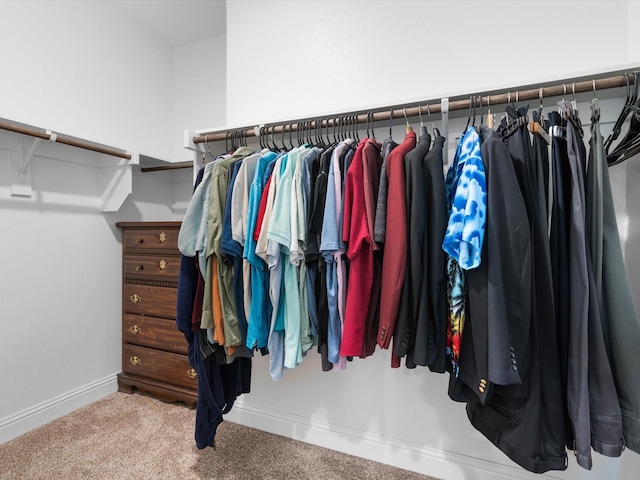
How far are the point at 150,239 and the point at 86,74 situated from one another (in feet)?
3.68

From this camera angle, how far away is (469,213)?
0.85 m

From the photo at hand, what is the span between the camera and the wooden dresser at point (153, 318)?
1993 mm

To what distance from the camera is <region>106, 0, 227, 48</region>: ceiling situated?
2.16m

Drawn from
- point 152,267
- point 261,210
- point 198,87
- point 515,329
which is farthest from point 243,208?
point 198,87

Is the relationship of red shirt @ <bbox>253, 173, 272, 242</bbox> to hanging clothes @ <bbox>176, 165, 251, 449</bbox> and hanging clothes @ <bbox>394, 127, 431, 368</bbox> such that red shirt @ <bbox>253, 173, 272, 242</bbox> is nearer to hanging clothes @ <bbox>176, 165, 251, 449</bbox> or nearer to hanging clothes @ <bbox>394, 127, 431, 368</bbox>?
hanging clothes @ <bbox>176, 165, 251, 449</bbox>

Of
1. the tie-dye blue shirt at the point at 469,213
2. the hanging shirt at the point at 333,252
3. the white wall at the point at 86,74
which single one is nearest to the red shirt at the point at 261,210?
the hanging shirt at the point at 333,252

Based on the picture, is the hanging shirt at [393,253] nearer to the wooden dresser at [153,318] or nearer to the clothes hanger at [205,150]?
the clothes hanger at [205,150]

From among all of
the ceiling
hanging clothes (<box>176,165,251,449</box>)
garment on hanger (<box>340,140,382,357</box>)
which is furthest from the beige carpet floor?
the ceiling

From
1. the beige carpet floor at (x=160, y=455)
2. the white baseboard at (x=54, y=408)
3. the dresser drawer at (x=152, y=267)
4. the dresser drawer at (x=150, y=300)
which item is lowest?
the beige carpet floor at (x=160, y=455)

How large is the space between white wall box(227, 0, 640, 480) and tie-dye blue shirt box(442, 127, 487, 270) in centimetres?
43

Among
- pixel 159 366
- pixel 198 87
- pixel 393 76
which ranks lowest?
pixel 159 366

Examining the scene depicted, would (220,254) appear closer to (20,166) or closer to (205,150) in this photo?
(205,150)

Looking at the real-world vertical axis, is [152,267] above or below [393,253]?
below

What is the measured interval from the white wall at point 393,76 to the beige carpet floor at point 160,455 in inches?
3.3
